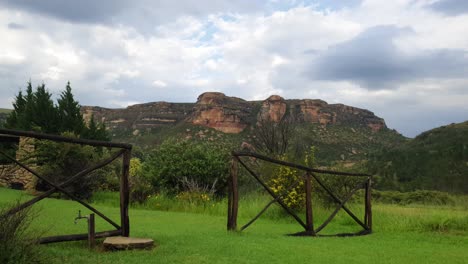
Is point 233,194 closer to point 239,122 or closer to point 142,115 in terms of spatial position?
point 239,122

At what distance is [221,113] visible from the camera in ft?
266

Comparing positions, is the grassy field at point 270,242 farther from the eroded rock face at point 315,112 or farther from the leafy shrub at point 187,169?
the eroded rock face at point 315,112

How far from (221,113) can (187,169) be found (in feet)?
209

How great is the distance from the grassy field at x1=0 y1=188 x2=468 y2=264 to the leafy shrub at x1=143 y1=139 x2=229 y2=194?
18.2ft

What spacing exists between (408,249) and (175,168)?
11.5 meters

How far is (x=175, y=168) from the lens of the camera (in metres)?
17.6

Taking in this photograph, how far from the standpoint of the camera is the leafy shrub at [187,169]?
1752cm

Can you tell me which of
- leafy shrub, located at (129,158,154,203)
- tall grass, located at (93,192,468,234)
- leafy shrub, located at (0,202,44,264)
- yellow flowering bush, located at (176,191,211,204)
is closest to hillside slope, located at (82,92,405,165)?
leafy shrub, located at (129,158,154,203)

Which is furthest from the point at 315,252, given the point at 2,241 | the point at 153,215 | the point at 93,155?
the point at 93,155

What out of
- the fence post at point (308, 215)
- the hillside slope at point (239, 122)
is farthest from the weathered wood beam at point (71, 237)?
the hillside slope at point (239, 122)

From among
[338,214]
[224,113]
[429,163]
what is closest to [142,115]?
[224,113]

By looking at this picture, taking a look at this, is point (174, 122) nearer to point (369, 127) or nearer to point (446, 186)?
point (369, 127)

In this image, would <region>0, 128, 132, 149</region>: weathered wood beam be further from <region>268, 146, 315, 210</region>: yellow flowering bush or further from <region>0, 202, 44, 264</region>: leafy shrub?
<region>268, 146, 315, 210</region>: yellow flowering bush

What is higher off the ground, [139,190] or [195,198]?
[139,190]
